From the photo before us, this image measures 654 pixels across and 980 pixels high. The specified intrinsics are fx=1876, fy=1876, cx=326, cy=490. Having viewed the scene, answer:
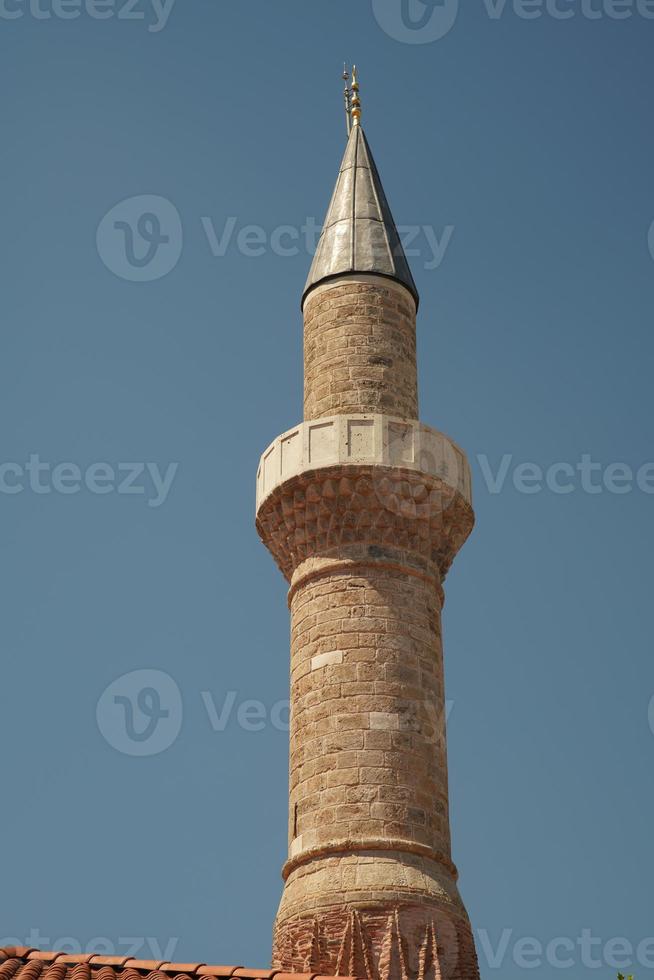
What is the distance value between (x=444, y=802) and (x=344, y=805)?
3.34ft

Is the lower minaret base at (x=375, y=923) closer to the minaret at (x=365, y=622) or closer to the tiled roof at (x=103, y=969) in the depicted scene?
the minaret at (x=365, y=622)

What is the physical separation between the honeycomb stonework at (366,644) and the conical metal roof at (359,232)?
18cm

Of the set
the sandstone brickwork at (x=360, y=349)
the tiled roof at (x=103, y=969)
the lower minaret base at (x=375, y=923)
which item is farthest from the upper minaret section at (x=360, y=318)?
the tiled roof at (x=103, y=969)

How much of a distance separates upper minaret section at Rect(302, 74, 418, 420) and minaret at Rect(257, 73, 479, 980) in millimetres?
19

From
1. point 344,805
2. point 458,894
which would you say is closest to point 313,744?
point 344,805

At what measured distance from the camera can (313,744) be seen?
16.1m

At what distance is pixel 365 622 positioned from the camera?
16.4 metres

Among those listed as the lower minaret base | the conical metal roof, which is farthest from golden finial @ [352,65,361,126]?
the lower minaret base

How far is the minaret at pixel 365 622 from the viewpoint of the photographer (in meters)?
15.3

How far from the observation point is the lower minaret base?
15.0 m

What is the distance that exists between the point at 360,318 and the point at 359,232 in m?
1.19

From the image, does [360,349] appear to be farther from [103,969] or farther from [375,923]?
[103,969]

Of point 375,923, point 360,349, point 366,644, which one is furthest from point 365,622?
point 360,349

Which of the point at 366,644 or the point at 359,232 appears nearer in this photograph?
the point at 366,644
